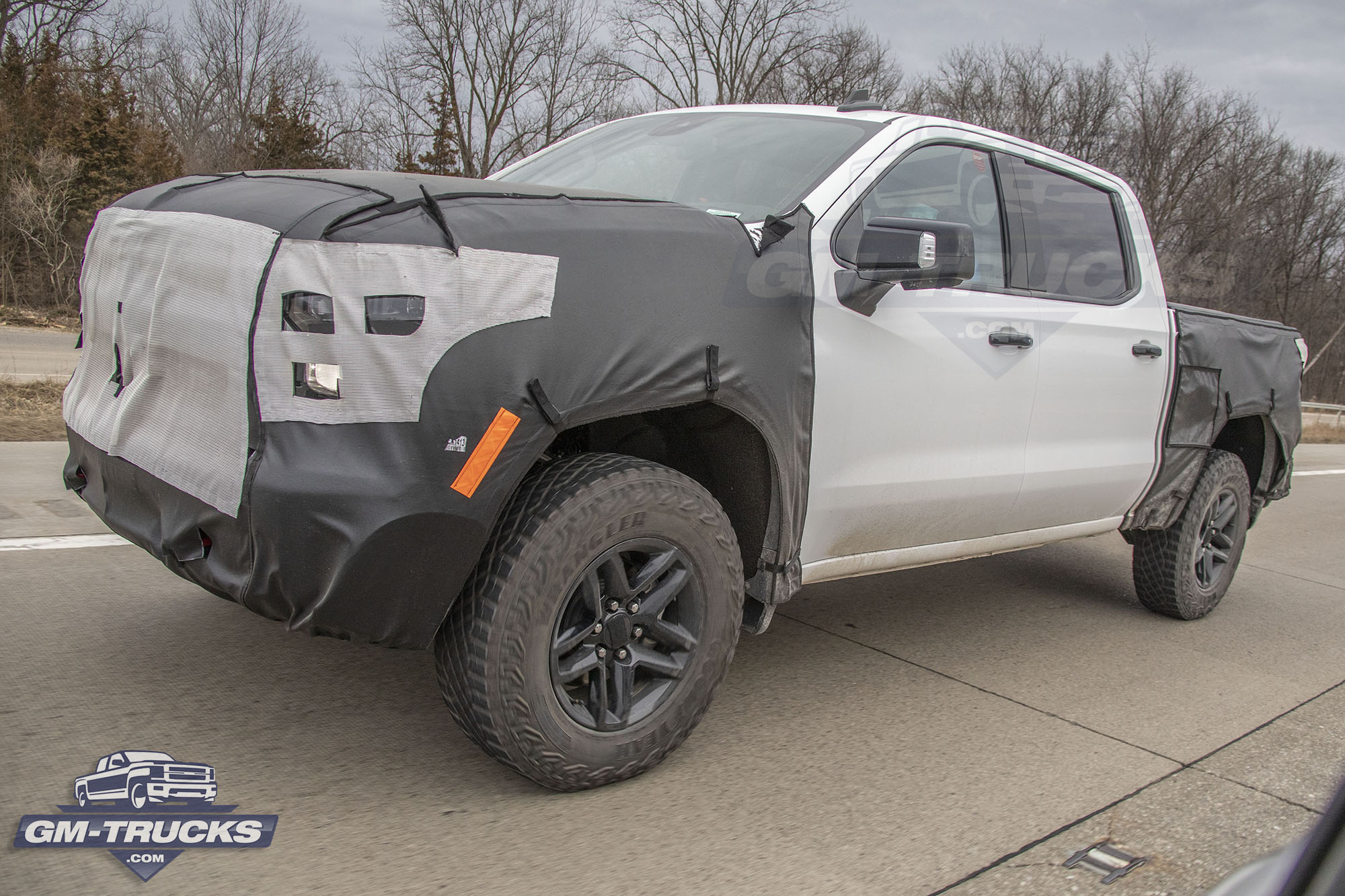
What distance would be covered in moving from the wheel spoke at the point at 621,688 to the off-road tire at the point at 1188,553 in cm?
333

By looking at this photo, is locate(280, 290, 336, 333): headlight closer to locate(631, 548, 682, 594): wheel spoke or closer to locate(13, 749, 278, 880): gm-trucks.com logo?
locate(631, 548, 682, 594): wheel spoke

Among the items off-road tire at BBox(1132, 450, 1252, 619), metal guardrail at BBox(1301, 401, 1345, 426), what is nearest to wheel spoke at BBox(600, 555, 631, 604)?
off-road tire at BBox(1132, 450, 1252, 619)

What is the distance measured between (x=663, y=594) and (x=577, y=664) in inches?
11.3

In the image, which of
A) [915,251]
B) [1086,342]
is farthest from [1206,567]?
[915,251]

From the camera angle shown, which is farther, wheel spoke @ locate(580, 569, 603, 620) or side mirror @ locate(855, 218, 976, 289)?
side mirror @ locate(855, 218, 976, 289)

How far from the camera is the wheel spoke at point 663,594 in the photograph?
2865 millimetres

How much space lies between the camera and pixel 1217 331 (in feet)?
16.6

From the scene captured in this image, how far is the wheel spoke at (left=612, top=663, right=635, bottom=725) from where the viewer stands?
112 inches

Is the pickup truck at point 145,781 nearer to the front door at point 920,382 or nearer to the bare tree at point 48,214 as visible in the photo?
the front door at point 920,382

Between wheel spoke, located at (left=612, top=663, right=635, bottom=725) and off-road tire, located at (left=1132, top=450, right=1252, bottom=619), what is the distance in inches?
131

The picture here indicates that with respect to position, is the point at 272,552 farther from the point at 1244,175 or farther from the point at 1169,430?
the point at 1244,175

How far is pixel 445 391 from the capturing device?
2.42 metres

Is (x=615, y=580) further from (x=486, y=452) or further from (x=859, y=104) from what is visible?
(x=859, y=104)

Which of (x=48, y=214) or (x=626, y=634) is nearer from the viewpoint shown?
(x=626, y=634)
